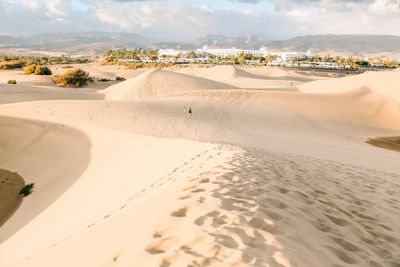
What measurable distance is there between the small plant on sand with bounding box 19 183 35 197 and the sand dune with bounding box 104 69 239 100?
19259mm

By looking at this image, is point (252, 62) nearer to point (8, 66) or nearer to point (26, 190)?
point (8, 66)

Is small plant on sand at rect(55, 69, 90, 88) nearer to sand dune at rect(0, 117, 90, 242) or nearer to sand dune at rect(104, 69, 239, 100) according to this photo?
sand dune at rect(104, 69, 239, 100)

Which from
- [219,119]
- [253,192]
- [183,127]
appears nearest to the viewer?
[253,192]

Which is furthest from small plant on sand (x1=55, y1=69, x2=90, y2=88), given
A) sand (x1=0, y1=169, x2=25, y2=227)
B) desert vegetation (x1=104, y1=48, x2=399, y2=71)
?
desert vegetation (x1=104, y1=48, x2=399, y2=71)

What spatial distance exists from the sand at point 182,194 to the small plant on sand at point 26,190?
0.81 ft

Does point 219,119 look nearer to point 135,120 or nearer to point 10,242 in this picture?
point 135,120

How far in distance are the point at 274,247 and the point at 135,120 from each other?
13802 mm

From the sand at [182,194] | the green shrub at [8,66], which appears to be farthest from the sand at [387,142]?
the green shrub at [8,66]

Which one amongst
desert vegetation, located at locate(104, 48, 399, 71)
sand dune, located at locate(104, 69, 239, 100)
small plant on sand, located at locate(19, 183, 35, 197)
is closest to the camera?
small plant on sand, located at locate(19, 183, 35, 197)

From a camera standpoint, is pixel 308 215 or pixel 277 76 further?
pixel 277 76

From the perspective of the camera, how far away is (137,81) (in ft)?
103

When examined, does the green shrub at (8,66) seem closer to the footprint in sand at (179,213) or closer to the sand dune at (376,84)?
the sand dune at (376,84)

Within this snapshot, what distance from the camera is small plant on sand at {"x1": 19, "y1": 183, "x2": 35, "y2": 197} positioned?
8.74 meters

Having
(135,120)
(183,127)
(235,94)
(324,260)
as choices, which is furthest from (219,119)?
(324,260)
